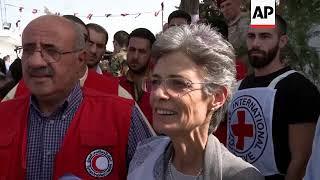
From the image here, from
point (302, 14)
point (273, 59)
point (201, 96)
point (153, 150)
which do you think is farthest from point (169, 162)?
point (302, 14)

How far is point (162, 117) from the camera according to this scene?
7.04 feet

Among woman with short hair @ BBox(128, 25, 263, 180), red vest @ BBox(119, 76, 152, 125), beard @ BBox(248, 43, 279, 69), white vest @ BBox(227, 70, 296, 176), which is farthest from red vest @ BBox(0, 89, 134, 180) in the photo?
beard @ BBox(248, 43, 279, 69)

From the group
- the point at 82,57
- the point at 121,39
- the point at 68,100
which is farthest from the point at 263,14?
the point at 121,39

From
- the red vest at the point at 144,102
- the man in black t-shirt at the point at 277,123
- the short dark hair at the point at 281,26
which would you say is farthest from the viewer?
the red vest at the point at 144,102

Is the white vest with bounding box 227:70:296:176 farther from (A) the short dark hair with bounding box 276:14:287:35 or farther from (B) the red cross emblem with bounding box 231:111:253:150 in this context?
(A) the short dark hair with bounding box 276:14:287:35

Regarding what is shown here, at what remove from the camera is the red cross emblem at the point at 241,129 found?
3.36 metres

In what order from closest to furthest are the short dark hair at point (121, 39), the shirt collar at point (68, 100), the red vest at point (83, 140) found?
the red vest at point (83, 140), the shirt collar at point (68, 100), the short dark hair at point (121, 39)

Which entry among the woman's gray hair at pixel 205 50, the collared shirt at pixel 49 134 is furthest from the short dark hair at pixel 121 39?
the woman's gray hair at pixel 205 50

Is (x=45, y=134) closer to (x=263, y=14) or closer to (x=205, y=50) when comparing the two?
(x=205, y=50)

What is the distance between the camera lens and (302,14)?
863 centimetres

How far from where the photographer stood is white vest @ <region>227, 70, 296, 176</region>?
10.6 feet

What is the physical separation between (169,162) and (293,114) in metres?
1.20

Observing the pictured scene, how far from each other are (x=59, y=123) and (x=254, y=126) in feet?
4.34

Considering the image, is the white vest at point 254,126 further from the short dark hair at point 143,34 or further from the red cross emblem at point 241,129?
the short dark hair at point 143,34
